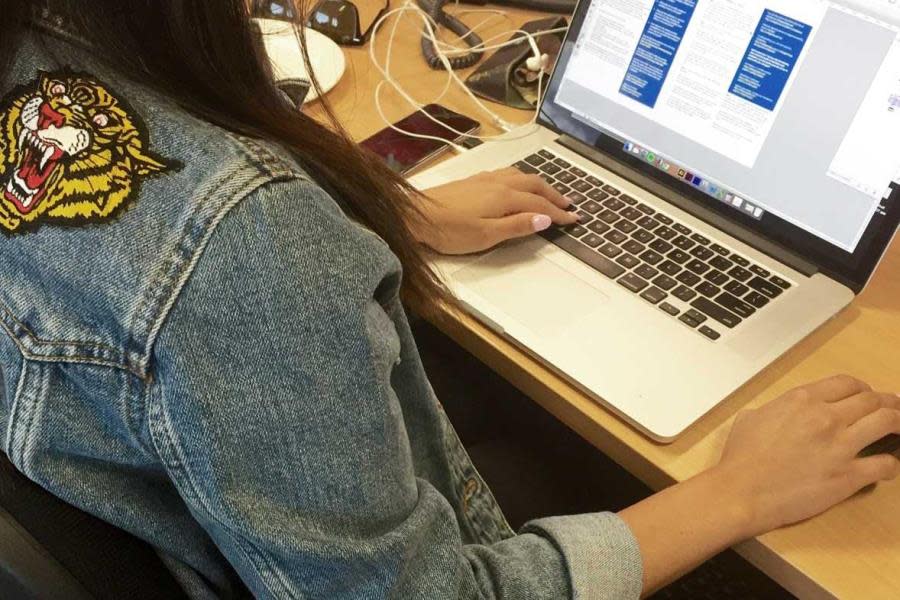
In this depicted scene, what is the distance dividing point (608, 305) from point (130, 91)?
475mm

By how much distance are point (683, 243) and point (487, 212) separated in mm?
198

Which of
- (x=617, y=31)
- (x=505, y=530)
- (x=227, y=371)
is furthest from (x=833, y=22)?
(x=227, y=371)

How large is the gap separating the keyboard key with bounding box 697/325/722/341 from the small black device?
66 centimetres

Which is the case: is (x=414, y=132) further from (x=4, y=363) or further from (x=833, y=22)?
(x=4, y=363)

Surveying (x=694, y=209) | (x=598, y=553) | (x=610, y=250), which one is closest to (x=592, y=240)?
(x=610, y=250)

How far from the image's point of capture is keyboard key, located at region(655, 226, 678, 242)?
86 cm

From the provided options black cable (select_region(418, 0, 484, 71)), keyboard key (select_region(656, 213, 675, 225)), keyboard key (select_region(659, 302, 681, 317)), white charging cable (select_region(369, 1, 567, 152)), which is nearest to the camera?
keyboard key (select_region(659, 302, 681, 317))

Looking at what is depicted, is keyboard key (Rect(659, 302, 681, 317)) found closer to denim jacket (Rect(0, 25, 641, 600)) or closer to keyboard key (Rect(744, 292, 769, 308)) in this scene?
keyboard key (Rect(744, 292, 769, 308))

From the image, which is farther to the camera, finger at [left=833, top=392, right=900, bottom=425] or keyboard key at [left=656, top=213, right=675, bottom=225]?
keyboard key at [left=656, top=213, right=675, bottom=225]

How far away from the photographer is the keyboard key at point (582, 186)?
92cm

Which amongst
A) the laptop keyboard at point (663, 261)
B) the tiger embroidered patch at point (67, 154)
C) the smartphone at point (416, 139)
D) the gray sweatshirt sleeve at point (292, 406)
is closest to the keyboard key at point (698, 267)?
the laptop keyboard at point (663, 261)

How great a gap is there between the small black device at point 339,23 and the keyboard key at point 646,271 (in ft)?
1.87

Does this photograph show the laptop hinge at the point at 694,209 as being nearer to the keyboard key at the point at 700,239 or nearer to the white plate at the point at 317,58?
the keyboard key at the point at 700,239

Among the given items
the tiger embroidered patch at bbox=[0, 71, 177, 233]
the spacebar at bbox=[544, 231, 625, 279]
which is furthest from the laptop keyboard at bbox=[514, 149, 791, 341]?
the tiger embroidered patch at bbox=[0, 71, 177, 233]
